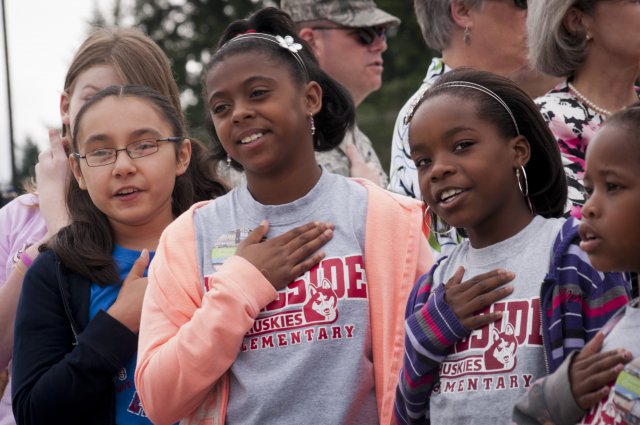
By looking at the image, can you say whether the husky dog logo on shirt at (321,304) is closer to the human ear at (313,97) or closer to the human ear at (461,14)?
the human ear at (313,97)

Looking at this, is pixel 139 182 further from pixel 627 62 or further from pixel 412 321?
pixel 627 62

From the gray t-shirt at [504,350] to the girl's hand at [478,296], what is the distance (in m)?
0.02

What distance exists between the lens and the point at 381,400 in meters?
3.28

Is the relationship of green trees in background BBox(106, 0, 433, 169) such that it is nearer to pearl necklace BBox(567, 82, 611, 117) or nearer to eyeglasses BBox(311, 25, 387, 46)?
eyeglasses BBox(311, 25, 387, 46)

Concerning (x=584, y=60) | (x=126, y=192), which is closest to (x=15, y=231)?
(x=126, y=192)

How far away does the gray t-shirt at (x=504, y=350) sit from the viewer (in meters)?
2.87

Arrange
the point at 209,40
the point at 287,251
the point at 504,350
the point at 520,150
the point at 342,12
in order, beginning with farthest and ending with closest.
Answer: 1. the point at 209,40
2. the point at 342,12
3. the point at 287,251
4. the point at 520,150
5. the point at 504,350

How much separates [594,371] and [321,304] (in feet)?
3.11

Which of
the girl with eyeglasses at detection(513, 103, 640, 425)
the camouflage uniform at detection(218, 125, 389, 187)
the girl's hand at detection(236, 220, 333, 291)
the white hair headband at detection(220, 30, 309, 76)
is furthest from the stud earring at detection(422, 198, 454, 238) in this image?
the camouflage uniform at detection(218, 125, 389, 187)

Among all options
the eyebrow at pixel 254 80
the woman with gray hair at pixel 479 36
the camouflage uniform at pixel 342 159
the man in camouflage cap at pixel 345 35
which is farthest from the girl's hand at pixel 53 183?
the man in camouflage cap at pixel 345 35

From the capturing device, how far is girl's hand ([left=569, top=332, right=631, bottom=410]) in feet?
8.39

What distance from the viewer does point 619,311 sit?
2.68m

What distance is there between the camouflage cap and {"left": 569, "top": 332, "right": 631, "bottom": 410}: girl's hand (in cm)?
360

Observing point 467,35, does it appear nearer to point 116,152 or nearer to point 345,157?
point 345,157
